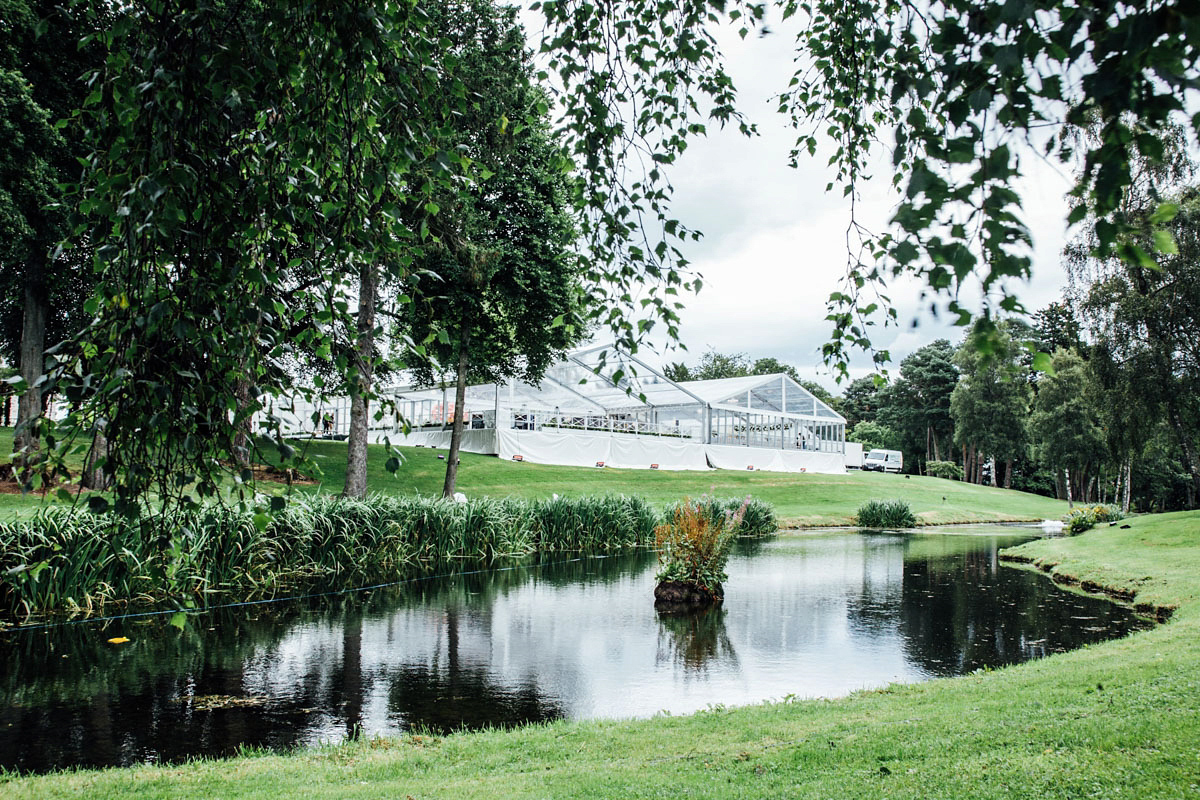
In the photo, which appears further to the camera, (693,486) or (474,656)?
(693,486)

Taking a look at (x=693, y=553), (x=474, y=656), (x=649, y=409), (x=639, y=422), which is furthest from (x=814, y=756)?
(x=649, y=409)

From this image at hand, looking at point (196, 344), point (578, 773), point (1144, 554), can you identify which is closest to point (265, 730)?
point (578, 773)

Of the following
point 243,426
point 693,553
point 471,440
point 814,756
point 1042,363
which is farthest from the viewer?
point 471,440

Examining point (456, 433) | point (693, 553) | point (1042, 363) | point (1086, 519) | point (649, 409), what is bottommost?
point (1086, 519)

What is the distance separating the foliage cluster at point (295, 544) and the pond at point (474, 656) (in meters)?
0.85

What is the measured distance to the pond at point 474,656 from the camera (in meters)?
5.97

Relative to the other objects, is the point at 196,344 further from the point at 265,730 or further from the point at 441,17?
the point at 441,17

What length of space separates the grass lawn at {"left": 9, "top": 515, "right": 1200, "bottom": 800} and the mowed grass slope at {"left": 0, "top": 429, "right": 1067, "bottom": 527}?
15.8m

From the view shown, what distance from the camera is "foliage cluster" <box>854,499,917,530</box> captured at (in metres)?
28.7

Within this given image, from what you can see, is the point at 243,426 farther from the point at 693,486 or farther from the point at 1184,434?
the point at 693,486

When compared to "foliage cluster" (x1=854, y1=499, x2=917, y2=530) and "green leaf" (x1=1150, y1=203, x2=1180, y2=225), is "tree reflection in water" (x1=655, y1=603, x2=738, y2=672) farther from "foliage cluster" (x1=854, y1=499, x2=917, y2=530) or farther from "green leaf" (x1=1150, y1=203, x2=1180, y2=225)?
"foliage cluster" (x1=854, y1=499, x2=917, y2=530)

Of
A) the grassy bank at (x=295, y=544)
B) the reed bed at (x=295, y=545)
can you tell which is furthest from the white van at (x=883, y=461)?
the reed bed at (x=295, y=545)

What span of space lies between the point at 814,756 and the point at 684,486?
27.4m

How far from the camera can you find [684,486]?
3162cm
